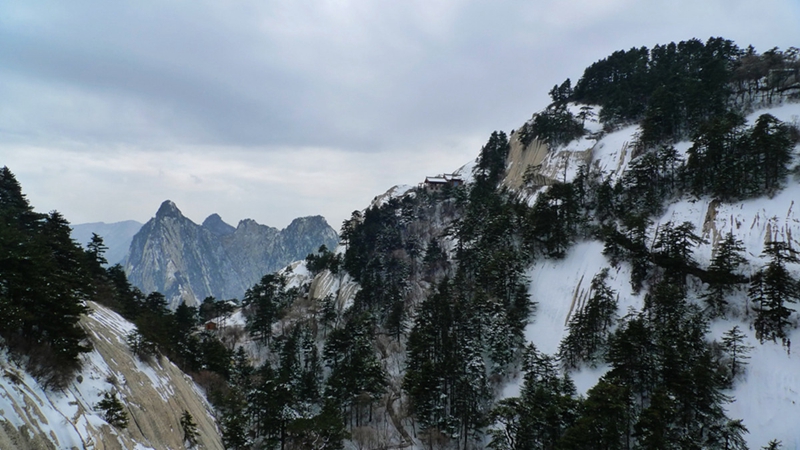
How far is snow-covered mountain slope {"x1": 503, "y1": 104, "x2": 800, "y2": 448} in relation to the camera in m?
30.6

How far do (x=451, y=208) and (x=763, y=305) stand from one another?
6216cm

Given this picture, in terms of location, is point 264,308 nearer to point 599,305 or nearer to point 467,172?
point 599,305

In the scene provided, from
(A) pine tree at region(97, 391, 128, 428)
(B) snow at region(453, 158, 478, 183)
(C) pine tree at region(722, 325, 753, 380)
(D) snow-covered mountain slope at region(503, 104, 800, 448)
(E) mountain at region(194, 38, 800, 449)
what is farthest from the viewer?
(B) snow at region(453, 158, 478, 183)

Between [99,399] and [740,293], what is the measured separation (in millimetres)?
56410

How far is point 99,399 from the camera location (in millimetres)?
20281

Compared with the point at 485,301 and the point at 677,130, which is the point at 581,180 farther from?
the point at 485,301

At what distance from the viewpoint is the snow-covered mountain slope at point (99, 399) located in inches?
576

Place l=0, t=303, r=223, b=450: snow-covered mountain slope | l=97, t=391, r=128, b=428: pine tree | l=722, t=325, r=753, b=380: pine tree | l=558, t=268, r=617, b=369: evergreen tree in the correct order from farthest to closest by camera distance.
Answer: l=558, t=268, r=617, b=369: evergreen tree, l=722, t=325, r=753, b=380: pine tree, l=97, t=391, r=128, b=428: pine tree, l=0, t=303, r=223, b=450: snow-covered mountain slope

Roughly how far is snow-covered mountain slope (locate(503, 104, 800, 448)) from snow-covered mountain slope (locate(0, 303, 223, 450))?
35.2m

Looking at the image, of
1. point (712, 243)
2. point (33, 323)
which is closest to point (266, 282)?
point (33, 323)

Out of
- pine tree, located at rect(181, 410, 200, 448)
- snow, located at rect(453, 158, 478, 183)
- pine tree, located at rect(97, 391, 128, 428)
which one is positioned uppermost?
snow, located at rect(453, 158, 478, 183)

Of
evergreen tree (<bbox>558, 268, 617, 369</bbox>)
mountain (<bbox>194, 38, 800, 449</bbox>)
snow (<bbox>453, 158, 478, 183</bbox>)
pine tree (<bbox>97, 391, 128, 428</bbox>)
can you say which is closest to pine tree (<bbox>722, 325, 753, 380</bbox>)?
mountain (<bbox>194, 38, 800, 449</bbox>)

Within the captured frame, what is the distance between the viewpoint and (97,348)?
2417 cm

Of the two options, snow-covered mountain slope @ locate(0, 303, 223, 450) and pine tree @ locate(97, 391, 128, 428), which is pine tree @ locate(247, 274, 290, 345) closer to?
snow-covered mountain slope @ locate(0, 303, 223, 450)
